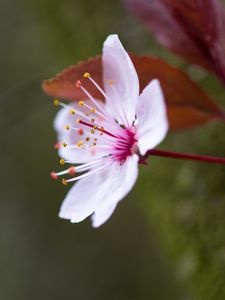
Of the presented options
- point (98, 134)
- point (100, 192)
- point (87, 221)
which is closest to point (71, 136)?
point (98, 134)

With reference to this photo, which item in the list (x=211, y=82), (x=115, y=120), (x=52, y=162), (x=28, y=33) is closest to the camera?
(x=115, y=120)

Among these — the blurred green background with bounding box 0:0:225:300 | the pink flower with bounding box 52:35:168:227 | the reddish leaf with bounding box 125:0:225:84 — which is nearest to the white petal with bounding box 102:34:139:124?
the pink flower with bounding box 52:35:168:227

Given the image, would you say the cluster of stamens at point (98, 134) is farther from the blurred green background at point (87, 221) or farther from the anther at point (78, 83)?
the blurred green background at point (87, 221)

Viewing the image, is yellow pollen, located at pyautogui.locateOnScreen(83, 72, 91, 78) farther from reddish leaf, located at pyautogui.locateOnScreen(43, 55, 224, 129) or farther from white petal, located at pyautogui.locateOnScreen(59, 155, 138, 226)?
white petal, located at pyautogui.locateOnScreen(59, 155, 138, 226)

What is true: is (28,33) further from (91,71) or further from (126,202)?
(91,71)

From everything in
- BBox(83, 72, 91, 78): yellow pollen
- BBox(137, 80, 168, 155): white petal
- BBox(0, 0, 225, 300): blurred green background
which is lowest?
BBox(0, 0, 225, 300): blurred green background

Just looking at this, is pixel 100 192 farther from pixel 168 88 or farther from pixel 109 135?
pixel 168 88

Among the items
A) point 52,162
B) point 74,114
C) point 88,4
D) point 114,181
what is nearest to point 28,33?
point 52,162
